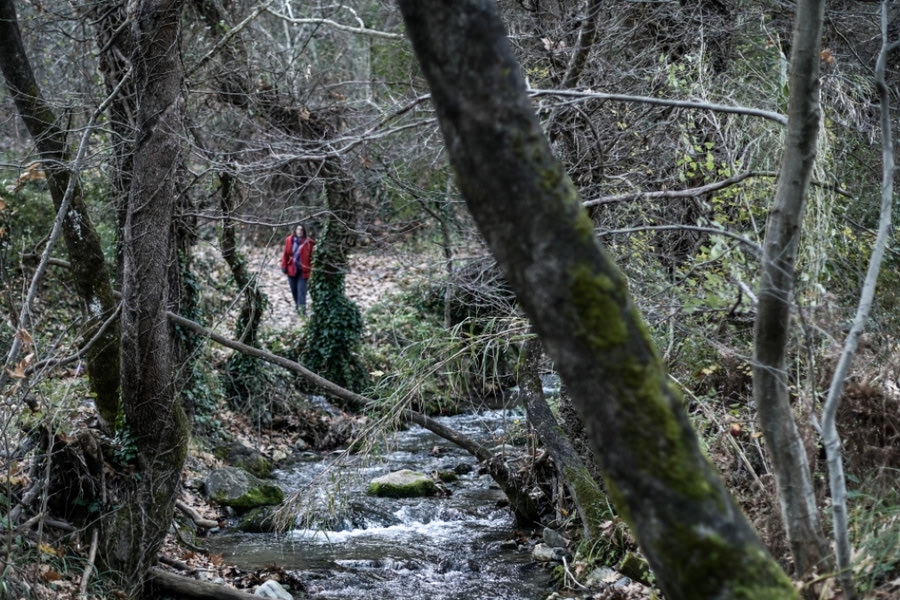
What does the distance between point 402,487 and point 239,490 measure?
82.2 inches

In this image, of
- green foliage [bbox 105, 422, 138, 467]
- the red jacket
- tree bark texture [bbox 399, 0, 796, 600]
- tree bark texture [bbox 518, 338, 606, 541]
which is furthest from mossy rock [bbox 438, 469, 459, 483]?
tree bark texture [bbox 399, 0, 796, 600]

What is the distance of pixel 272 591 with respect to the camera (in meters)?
7.16

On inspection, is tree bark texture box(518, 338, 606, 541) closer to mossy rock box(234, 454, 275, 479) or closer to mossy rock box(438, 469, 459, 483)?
mossy rock box(438, 469, 459, 483)

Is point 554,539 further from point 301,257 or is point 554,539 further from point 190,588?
point 301,257

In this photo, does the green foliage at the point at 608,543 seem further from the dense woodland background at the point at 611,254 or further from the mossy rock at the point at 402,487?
the mossy rock at the point at 402,487

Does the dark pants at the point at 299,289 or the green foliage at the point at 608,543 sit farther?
the dark pants at the point at 299,289

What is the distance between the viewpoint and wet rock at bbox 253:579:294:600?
23.3ft

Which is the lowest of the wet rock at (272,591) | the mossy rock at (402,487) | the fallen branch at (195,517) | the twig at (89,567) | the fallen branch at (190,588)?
the mossy rock at (402,487)

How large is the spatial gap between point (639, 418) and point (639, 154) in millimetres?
6183

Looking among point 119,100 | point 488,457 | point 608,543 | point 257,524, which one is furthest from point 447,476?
point 119,100

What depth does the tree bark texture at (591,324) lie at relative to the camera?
268 cm

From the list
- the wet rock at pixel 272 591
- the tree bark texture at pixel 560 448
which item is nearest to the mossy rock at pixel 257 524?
the wet rock at pixel 272 591

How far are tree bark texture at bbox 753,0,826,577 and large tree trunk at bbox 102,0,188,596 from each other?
17.3 feet

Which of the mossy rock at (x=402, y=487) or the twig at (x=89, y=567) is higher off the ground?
the twig at (x=89, y=567)
